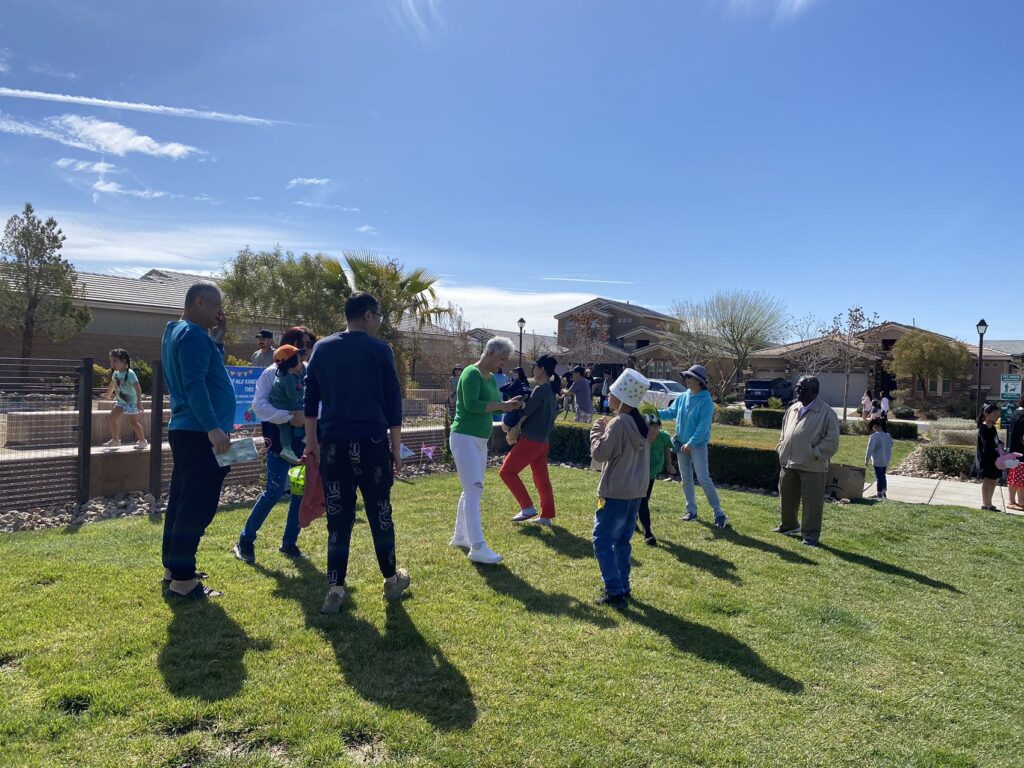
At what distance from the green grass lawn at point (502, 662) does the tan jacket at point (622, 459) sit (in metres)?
0.77

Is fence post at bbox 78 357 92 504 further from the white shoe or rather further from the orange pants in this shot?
the white shoe

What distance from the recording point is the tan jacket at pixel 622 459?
4.32 metres

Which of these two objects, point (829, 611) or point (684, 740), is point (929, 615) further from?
point (684, 740)

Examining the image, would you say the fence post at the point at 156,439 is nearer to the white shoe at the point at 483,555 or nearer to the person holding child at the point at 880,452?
the white shoe at the point at 483,555

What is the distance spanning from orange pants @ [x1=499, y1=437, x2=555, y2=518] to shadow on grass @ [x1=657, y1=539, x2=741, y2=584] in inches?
44.8

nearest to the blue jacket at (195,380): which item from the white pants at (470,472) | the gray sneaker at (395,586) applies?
the gray sneaker at (395,586)

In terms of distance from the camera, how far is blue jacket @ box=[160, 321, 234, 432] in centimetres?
Result: 376

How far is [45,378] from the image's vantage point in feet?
23.2

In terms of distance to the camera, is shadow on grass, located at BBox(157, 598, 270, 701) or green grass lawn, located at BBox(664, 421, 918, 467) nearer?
shadow on grass, located at BBox(157, 598, 270, 701)

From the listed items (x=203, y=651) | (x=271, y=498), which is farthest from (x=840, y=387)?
(x=203, y=651)

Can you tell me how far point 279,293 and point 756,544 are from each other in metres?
21.6

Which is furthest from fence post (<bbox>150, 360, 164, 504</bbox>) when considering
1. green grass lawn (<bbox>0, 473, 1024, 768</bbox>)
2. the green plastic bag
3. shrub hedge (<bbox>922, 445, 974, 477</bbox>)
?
shrub hedge (<bbox>922, 445, 974, 477</bbox>)

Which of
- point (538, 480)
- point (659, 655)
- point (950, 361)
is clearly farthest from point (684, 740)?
point (950, 361)

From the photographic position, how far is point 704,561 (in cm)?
568
